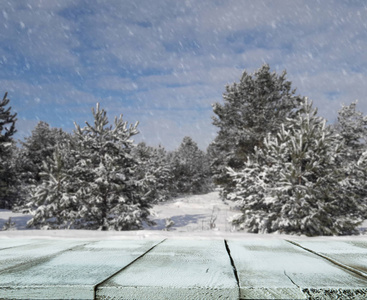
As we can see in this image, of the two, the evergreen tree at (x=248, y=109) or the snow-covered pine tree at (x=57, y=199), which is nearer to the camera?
the snow-covered pine tree at (x=57, y=199)

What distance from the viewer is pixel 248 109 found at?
69.3 feet

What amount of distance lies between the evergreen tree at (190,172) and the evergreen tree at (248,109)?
2590 cm

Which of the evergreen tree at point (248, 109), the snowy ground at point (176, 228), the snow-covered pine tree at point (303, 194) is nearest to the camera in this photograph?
the snowy ground at point (176, 228)

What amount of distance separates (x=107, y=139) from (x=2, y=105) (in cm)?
586

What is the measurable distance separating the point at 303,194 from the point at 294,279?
25.1ft

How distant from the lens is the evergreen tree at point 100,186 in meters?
10.8

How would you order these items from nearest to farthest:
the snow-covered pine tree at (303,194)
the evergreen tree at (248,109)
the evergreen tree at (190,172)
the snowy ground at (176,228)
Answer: the snowy ground at (176,228) < the snow-covered pine tree at (303,194) < the evergreen tree at (248,109) < the evergreen tree at (190,172)

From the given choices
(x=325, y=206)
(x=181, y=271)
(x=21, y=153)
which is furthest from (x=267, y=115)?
(x=21, y=153)

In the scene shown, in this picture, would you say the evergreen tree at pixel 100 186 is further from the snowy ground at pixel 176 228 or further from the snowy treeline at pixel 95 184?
the snowy ground at pixel 176 228

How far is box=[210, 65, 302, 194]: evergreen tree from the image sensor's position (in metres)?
20.6

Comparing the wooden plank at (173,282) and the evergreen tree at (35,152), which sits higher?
the evergreen tree at (35,152)

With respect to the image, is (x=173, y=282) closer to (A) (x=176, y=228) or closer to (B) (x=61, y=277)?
(B) (x=61, y=277)

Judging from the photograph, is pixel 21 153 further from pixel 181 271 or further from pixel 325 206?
pixel 181 271

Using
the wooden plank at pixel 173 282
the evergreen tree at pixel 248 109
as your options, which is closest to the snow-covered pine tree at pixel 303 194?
the wooden plank at pixel 173 282
